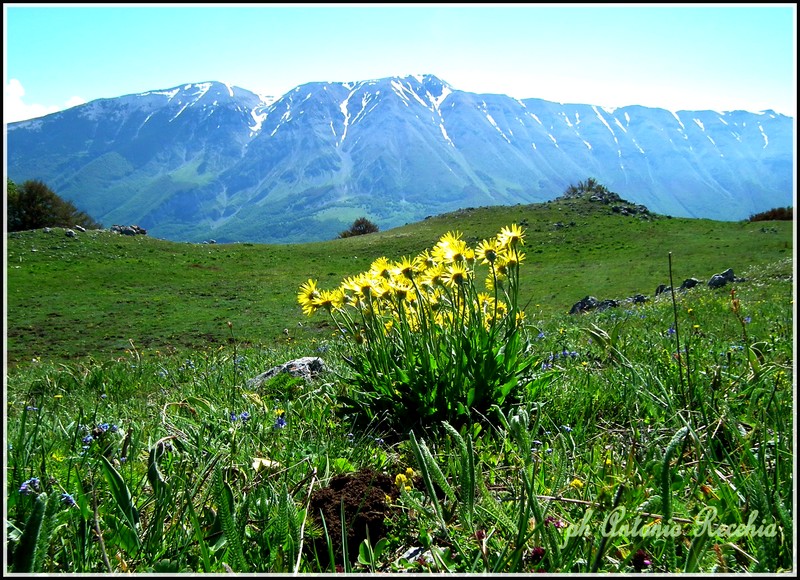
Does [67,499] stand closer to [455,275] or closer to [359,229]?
[455,275]

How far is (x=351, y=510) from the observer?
6.72 feet

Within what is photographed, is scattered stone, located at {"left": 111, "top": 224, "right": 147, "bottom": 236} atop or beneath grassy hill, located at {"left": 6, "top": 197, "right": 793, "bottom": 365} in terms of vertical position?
atop

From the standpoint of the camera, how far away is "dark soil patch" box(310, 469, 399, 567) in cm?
192

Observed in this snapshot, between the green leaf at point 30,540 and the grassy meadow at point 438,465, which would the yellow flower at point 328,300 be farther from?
the green leaf at point 30,540

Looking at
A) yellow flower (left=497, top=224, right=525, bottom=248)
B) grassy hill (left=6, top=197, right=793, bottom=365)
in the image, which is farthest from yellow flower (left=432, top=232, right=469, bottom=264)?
grassy hill (left=6, top=197, right=793, bottom=365)

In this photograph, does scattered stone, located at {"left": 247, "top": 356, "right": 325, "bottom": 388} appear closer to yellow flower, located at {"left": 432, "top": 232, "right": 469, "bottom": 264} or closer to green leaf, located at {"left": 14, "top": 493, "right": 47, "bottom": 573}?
yellow flower, located at {"left": 432, "top": 232, "right": 469, "bottom": 264}

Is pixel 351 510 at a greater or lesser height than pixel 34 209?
lesser

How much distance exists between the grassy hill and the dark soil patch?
13.4m

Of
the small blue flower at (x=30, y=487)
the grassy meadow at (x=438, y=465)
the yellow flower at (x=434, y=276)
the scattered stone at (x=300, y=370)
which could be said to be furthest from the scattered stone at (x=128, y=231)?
the small blue flower at (x=30, y=487)

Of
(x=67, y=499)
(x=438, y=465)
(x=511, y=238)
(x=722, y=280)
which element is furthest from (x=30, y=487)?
(x=722, y=280)

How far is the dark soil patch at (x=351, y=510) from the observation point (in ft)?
6.29

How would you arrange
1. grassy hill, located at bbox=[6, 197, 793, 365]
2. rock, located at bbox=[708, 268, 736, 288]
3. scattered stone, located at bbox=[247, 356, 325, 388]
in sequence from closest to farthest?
1. scattered stone, located at bbox=[247, 356, 325, 388]
2. rock, located at bbox=[708, 268, 736, 288]
3. grassy hill, located at bbox=[6, 197, 793, 365]

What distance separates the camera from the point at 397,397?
3213 mm

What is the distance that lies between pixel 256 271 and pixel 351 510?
132ft
